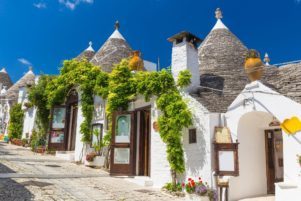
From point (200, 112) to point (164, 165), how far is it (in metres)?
2.38

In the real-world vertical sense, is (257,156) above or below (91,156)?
above

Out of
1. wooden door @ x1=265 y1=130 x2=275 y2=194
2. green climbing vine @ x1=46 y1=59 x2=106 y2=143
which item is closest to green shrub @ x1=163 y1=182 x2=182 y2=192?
wooden door @ x1=265 y1=130 x2=275 y2=194

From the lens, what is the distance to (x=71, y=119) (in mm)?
17484

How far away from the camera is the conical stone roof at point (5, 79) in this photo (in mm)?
37816

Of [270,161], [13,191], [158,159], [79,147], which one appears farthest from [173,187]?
[79,147]

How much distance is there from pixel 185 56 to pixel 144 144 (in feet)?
13.4

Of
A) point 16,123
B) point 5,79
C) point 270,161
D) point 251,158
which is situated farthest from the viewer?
point 5,79

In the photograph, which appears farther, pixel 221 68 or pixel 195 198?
pixel 221 68

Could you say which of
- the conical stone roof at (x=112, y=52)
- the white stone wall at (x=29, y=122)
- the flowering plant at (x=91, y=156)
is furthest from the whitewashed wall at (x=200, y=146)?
the white stone wall at (x=29, y=122)

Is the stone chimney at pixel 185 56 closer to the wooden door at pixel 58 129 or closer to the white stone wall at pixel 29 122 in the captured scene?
the wooden door at pixel 58 129

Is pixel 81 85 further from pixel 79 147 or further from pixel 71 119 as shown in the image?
pixel 79 147

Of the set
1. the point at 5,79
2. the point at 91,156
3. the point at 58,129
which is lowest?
the point at 91,156

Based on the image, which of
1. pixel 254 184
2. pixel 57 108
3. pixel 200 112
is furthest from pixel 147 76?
pixel 57 108

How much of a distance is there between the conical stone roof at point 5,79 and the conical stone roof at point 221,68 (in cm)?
3192
